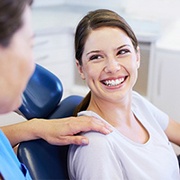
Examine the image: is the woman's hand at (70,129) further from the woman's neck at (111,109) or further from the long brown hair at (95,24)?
the long brown hair at (95,24)

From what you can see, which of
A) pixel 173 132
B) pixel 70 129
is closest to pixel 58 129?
pixel 70 129

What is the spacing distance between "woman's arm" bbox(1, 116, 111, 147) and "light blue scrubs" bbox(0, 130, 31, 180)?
160 mm

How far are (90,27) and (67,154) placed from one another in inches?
18.0

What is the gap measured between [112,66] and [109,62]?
0.7 inches

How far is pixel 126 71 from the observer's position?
4.27 feet

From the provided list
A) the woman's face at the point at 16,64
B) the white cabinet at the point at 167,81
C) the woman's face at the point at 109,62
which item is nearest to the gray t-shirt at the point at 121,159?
the woman's face at the point at 109,62

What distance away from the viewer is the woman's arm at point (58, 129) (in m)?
1.20

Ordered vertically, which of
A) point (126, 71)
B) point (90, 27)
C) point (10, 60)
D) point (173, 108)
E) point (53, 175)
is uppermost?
point (10, 60)

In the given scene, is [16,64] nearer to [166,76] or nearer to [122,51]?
[122,51]

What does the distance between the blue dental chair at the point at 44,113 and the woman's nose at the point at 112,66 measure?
267 mm

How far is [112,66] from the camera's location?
1.26 metres

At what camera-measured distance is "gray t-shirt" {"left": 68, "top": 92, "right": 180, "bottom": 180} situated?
3.86 ft

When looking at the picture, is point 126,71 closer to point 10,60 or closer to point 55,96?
point 55,96

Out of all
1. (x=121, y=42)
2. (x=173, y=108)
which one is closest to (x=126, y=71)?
(x=121, y=42)
